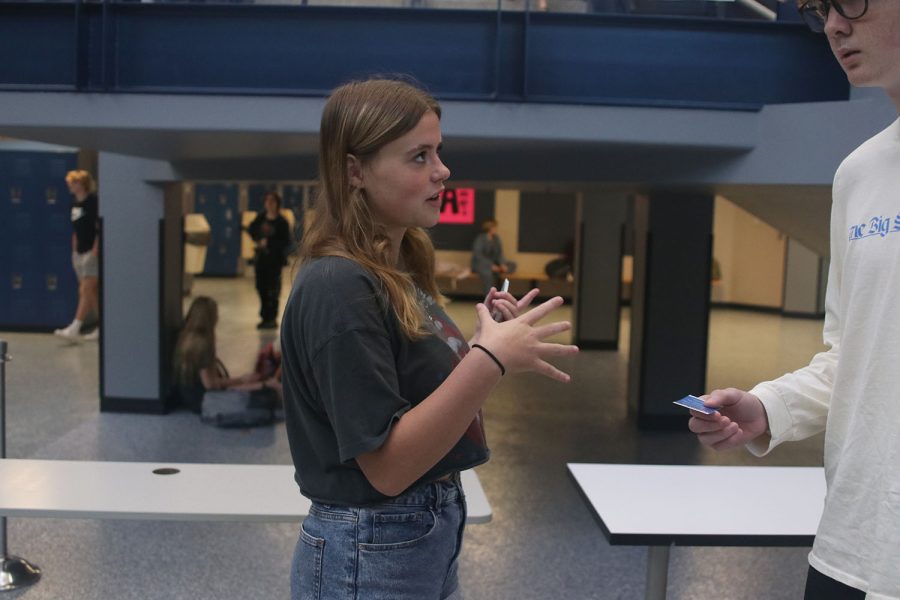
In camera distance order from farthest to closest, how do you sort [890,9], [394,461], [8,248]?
1. [8,248]
2. [394,461]
3. [890,9]

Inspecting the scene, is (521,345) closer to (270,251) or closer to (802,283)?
(270,251)

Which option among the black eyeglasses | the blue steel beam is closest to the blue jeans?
the black eyeglasses

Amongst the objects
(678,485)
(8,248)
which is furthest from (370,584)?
(8,248)

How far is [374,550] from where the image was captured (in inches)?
58.2

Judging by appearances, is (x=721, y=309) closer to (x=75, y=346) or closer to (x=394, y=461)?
(x=75, y=346)

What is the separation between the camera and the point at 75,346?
10352 mm

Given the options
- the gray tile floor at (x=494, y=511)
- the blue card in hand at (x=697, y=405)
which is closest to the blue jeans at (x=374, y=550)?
the blue card in hand at (x=697, y=405)

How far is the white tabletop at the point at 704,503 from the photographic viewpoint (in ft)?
8.24

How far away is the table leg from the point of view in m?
2.91

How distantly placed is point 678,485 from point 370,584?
5.49ft

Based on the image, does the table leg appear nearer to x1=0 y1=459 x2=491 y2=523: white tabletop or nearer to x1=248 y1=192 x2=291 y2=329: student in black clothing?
x1=0 y1=459 x2=491 y2=523: white tabletop

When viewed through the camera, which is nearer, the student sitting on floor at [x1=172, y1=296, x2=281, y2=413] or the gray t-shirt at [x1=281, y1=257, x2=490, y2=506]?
the gray t-shirt at [x1=281, y1=257, x2=490, y2=506]

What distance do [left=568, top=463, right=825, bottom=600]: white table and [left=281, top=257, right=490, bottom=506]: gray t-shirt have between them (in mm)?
1157

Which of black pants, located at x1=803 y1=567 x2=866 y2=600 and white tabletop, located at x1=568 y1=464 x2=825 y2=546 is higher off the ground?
black pants, located at x1=803 y1=567 x2=866 y2=600
